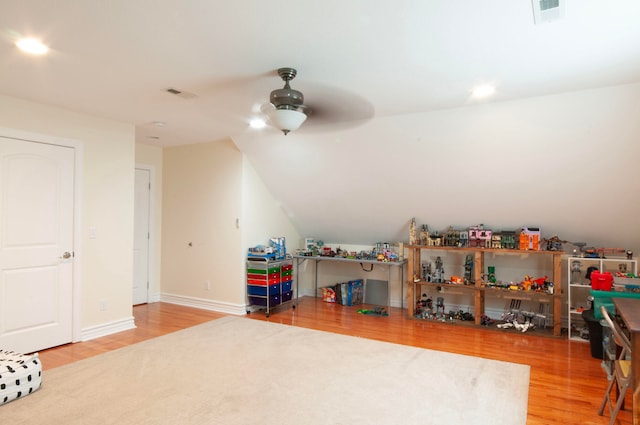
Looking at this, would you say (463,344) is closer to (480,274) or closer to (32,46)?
(480,274)

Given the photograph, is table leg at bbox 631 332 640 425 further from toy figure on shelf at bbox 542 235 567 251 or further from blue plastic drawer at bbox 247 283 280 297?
blue plastic drawer at bbox 247 283 280 297

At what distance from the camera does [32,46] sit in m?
2.49

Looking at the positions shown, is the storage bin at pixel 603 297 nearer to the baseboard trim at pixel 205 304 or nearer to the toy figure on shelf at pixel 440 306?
the toy figure on shelf at pixel 440 306

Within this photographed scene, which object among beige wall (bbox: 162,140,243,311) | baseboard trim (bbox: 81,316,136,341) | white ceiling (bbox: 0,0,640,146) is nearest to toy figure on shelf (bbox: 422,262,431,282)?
white ceiling (bbox: 0,0,640,146)

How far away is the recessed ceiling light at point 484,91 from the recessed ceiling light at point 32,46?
3237mm

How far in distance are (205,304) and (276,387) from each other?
2877mm

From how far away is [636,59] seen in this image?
2.58 m

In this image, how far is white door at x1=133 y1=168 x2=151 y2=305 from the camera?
5590 millimetres

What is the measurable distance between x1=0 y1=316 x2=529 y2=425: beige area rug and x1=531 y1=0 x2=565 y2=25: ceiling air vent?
2.43 meters

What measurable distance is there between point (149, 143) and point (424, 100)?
410 cm

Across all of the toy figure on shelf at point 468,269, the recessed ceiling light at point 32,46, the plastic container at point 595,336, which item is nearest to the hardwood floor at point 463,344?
the plastic container at point 595,336

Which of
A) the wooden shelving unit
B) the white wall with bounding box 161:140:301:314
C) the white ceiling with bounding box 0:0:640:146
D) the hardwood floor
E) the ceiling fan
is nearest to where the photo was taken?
the white ceiling with bounding box 0:0:640:146

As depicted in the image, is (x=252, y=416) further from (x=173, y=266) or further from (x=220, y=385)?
(x=173, y=266)

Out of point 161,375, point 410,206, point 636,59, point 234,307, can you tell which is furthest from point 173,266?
point 636,59
